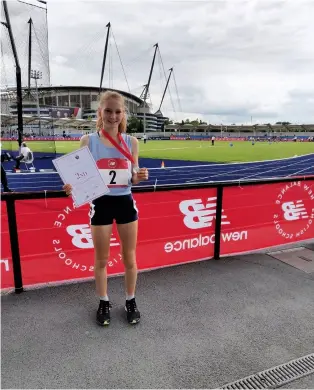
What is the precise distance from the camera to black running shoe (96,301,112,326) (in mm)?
2803

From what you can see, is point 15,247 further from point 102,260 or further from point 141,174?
point 141,174

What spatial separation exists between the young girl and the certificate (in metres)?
0.07

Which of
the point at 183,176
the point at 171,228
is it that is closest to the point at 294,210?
the point at 171,228

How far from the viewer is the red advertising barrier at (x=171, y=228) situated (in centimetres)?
349

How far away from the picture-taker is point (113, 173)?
2.63 metres

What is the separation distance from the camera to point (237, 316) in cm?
296

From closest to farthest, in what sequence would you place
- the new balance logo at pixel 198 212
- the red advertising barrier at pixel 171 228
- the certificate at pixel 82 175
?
1. the certificate at pixel 82 175
2. the red advertising barrier at pixel 171 228
3. the new balance logo at pixel 198 212

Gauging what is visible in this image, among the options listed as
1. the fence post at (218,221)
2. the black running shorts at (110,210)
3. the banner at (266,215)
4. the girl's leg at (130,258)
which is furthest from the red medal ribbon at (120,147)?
the banner at (266,215)

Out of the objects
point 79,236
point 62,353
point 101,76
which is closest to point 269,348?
point 62,353

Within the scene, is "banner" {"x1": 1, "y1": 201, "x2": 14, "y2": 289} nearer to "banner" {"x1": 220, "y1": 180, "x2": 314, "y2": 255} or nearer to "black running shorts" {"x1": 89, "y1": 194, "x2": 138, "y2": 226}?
"black running shorts" {"x1": 89, "y1": 194, "x2": 138, "y2": 226}

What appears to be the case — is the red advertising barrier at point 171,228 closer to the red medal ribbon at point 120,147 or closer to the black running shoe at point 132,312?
the black running shoe at point 132,312

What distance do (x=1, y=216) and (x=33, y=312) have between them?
3.36 feet

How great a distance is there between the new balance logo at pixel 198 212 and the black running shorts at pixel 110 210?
1.48 meters

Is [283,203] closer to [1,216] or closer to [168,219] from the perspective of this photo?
[168,219]
